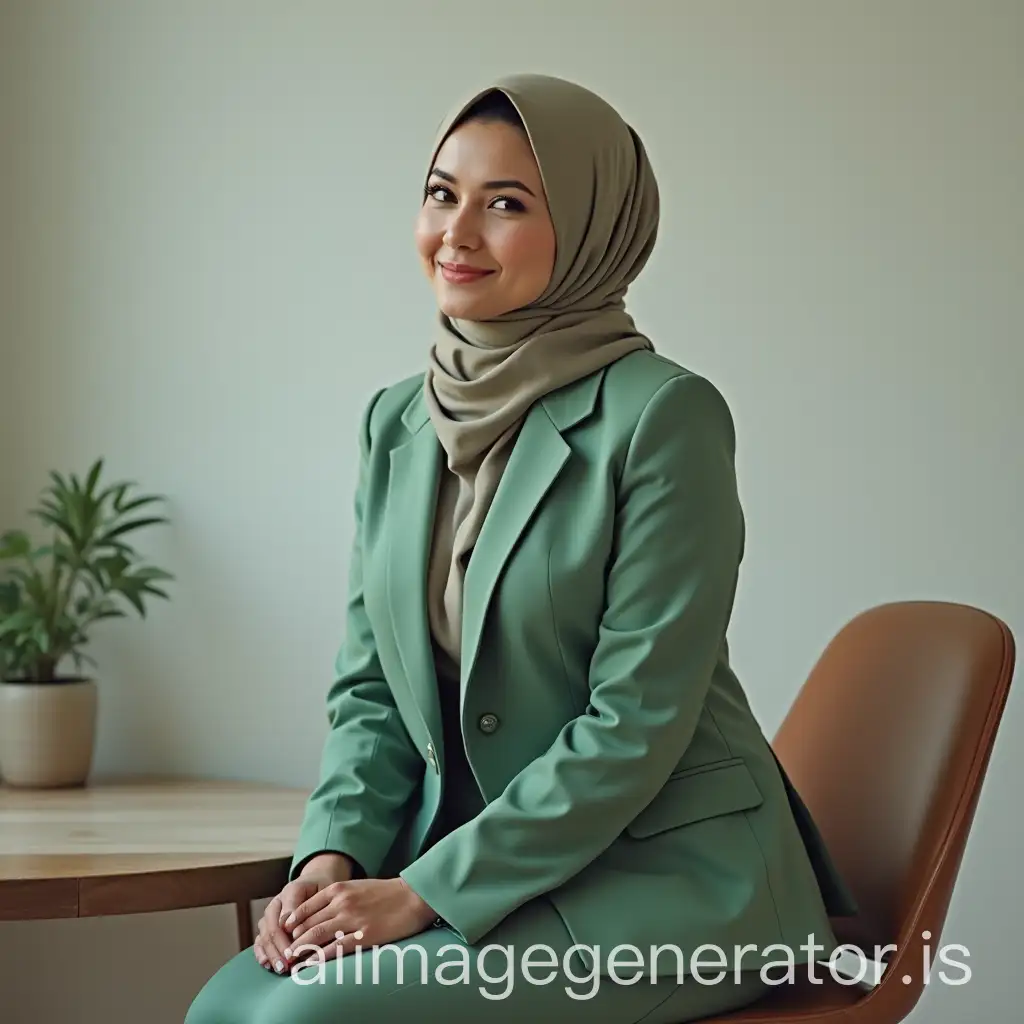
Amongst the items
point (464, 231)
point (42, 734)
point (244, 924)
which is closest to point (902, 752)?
point (464, 231)

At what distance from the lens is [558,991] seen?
143 cm

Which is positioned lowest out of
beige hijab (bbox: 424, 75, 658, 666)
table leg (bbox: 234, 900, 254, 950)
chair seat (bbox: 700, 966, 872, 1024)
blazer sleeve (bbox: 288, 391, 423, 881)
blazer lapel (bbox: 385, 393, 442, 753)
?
table leg (bbox: 234, 900, 254, 950)

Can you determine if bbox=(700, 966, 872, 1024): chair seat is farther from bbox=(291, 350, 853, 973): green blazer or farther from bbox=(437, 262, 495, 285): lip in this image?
bbox=(437, 262, 495, 285): lip

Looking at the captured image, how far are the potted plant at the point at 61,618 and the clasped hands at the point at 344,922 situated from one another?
1042 mm

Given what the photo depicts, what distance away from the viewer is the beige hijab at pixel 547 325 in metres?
1.57

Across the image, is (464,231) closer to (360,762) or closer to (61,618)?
(360,762)

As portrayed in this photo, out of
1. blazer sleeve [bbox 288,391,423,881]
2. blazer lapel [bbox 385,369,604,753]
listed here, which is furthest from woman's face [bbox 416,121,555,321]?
blazer sleeve [bbox 288,391,423,881]

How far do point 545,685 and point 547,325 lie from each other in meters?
0.38

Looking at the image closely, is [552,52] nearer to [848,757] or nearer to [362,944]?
[848,757]

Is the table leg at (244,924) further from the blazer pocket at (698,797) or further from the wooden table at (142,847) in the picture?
the blazer pocket at (698,797)

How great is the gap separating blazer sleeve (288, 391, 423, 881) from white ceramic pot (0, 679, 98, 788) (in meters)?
0.83

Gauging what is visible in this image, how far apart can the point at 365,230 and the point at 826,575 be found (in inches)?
37.2

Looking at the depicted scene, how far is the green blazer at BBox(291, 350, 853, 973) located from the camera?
1.47m

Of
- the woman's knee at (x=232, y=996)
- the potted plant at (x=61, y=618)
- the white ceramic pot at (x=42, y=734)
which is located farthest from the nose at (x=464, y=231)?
the white ceramic pot at (x=42, y=734)
